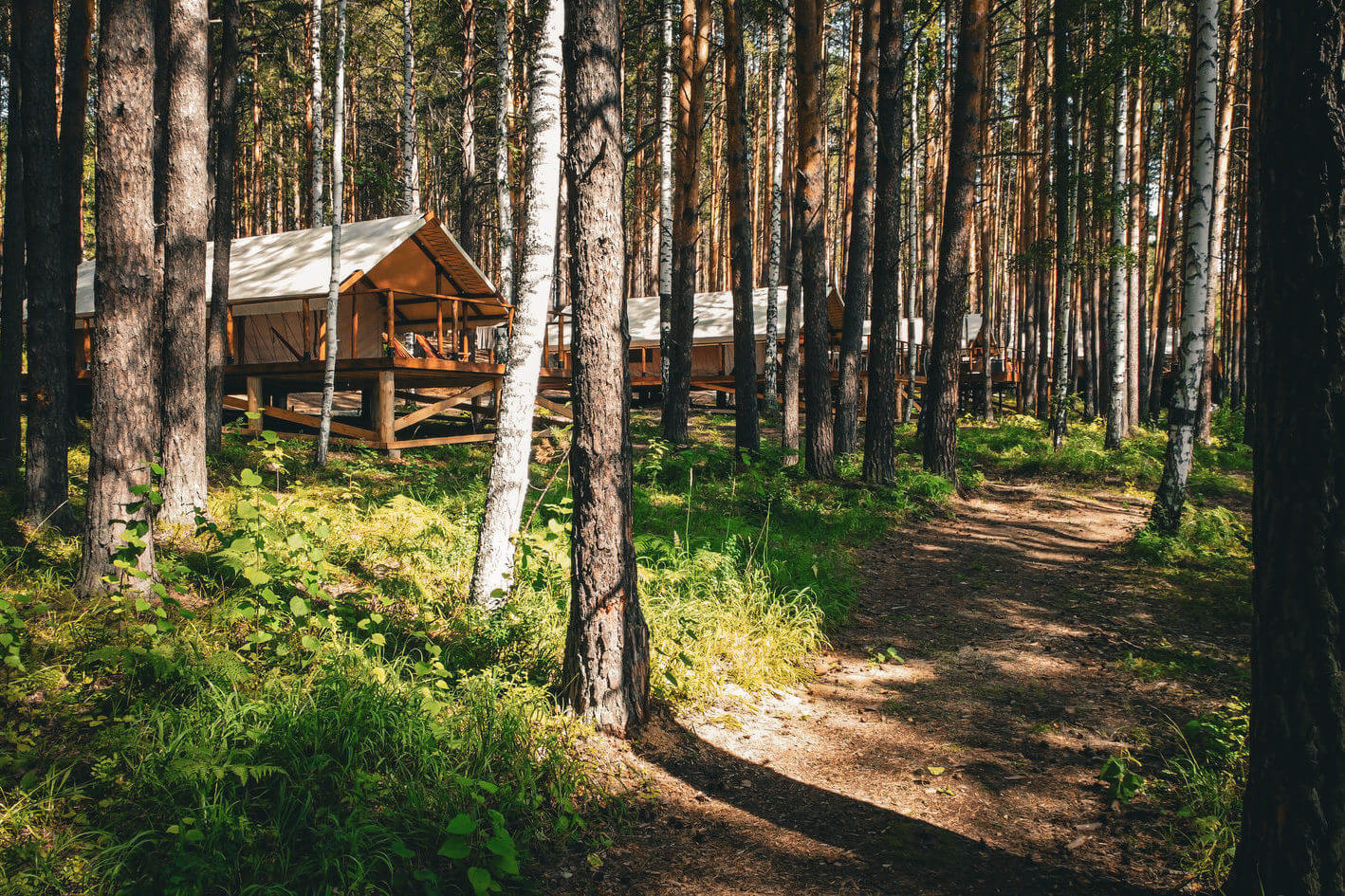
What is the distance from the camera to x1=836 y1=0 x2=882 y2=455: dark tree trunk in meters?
11.0

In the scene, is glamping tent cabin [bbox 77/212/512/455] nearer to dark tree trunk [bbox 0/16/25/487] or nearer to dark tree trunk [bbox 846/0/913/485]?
dark tree trunk [bbox 0/16/25/487]

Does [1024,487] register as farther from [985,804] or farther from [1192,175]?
[985,804]

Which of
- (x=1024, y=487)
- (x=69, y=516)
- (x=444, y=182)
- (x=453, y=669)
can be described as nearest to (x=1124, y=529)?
(x=1024, y=487)

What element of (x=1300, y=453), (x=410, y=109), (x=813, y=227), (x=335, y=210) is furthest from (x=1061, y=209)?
(x=410, y=109)

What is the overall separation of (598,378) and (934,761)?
2.72m

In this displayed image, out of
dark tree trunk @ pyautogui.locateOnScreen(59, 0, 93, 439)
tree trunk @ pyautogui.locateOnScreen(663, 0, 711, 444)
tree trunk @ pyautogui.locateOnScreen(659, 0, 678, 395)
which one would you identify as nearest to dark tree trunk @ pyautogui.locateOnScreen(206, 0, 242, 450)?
dark tree trunk @ pyautogui.locateOnScreen(59, 0, 93, 439)

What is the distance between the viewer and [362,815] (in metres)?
2.82

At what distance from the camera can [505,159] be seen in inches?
572

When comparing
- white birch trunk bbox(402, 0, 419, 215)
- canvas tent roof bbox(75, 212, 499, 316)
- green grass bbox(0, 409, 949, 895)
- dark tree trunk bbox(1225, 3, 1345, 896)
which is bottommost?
green grass bbox(0, 409, 949, 895)

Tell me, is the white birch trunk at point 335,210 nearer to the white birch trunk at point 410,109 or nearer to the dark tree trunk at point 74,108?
the dark tree trunk at point 74,108

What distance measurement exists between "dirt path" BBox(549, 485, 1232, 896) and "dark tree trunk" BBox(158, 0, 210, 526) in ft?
16.2

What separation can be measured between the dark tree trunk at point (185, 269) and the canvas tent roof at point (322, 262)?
20.3 ft

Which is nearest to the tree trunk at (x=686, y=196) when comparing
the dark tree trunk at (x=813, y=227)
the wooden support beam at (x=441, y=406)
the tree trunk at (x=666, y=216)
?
the tree trunk at (x=666, y=216)

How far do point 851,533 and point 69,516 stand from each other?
24.3 feet
